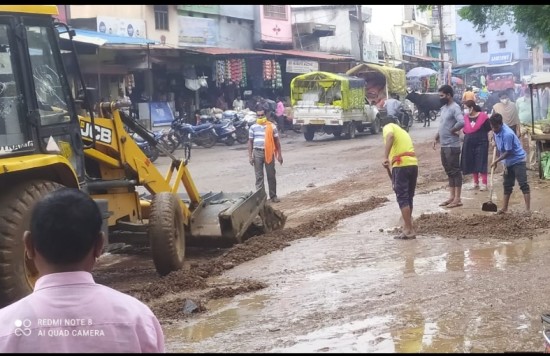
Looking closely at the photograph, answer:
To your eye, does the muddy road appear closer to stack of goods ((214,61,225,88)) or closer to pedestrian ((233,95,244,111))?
stack of goods ((214,61,225,88))

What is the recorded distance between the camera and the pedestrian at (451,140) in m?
11.2

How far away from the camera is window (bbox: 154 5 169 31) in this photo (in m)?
28.0

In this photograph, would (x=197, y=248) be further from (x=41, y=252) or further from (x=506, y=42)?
(x=506, y=42)

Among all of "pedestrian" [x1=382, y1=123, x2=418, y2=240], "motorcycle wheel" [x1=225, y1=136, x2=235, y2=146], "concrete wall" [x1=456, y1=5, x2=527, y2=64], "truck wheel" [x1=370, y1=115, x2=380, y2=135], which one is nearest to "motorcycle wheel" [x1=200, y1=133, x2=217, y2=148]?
"motorcycle wheel" [x1=225, y1=136, x2=235, y2=146]

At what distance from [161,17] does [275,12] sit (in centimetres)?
886

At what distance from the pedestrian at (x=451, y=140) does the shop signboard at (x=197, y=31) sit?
1899 centimetres

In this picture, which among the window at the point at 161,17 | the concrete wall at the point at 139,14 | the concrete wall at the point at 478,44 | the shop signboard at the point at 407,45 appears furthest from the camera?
the concrete wall at the point at 478,44

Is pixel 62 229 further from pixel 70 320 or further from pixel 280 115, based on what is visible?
pixel 280 115

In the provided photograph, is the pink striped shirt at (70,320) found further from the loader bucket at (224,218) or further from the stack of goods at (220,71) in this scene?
the stack of goods at (220,71)

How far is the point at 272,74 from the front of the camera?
3231cm

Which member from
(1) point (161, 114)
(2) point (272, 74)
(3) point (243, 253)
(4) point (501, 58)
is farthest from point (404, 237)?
(4) point (501, 58)

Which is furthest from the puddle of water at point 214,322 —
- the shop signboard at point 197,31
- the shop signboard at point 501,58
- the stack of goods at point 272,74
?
the shop signboard at point 501,58

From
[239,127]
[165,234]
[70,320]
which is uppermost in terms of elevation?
[239,127]

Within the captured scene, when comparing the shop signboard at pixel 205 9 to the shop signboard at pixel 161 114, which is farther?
the shop signboard at pixel 205 9
